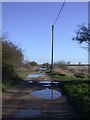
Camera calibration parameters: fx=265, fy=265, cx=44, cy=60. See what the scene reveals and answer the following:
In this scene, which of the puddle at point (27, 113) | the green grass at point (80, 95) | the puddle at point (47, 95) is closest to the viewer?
the puddle at point (27, 113)

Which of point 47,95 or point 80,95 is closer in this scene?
point 80,95

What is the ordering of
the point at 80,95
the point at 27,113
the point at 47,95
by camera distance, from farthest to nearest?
the point at 47,95, the point at 80,95, the point at 27,113

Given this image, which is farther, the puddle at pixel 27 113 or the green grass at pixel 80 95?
the green grass at pixel 80 95

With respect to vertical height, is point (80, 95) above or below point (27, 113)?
above

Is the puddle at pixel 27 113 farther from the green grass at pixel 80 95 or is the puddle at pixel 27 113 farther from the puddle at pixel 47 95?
the puddle at pixel 47 95

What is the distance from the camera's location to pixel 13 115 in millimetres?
9406

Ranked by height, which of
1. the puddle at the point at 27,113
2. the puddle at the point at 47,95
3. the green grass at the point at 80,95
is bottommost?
the puddle at the point at 47,95

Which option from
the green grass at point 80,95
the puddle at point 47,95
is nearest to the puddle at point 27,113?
the green grass at point 80,95

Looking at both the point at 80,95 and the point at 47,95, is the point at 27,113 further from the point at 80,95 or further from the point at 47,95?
the point at 47,95

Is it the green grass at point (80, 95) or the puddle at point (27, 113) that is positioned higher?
the green grass at point (80, 95)

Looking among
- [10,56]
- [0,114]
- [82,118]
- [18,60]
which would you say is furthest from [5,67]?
[82,118]

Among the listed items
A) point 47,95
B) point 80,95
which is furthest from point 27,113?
point 47,95

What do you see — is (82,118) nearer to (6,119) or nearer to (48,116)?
(48,116)

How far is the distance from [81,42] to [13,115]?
1590cm
